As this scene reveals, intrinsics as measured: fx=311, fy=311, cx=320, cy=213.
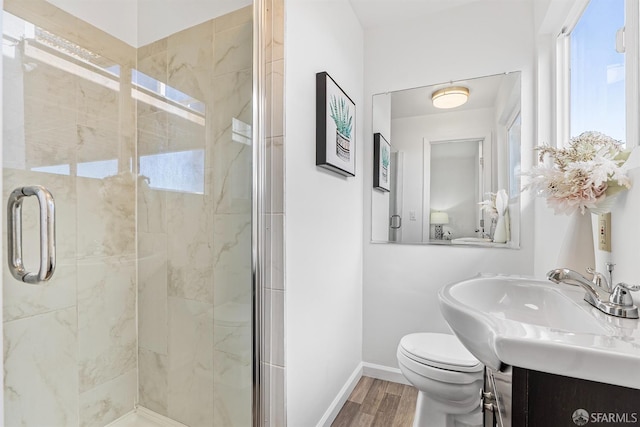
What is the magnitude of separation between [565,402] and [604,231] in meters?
0.70

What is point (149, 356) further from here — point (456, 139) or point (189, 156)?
point (456, 139)

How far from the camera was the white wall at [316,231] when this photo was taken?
130cm

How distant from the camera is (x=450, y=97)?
194 cm

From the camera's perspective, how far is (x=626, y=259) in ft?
2.79

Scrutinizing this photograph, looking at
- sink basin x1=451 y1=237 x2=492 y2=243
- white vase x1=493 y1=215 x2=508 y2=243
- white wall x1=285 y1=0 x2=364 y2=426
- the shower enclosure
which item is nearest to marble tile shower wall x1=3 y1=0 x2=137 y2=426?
the shower enclosure

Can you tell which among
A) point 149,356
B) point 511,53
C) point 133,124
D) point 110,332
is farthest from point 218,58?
point 511,53

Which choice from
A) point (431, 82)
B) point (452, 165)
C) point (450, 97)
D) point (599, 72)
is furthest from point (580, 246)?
point (431, 82)

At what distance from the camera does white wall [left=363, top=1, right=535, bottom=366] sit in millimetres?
1779

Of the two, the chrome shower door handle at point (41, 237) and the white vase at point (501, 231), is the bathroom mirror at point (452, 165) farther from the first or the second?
the chrome shower door handle at point (41, 237)

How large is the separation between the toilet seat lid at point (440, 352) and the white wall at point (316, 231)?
0.43 m

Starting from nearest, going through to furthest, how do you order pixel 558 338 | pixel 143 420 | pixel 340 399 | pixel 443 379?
pixel 558 338, pixel 443 379, pixel 143 420, pixel 340 399

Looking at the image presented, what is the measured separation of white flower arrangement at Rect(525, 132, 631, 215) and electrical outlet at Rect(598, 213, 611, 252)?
97 millimetres

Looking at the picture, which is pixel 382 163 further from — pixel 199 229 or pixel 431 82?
pixel 199 229

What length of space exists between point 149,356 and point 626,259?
1988 millimetres
